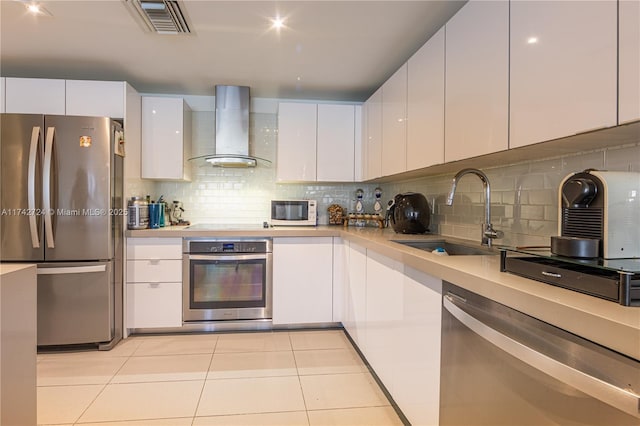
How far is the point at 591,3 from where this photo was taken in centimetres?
98

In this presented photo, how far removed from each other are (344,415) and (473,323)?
108cm

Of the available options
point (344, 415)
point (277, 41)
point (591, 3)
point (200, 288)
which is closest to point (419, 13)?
point (277, 41)

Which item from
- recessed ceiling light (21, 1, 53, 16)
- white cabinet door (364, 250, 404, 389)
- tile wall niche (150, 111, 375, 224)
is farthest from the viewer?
tile wall niche (150, 111, 375, 224)

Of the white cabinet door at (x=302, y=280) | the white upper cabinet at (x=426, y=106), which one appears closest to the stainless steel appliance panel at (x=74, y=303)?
the white cabinet door at (x=302, y=280)

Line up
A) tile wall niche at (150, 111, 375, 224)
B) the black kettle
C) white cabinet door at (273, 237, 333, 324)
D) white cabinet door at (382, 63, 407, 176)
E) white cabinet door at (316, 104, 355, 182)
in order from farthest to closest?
tile wall niche at (150, 111, 375, 224)
white cabinet door at (316, 104, 355, 182)
white cabinet door at (273, 237, 333, 324)
the black kettle
white cabinet door at (382, 63, 407, 176)

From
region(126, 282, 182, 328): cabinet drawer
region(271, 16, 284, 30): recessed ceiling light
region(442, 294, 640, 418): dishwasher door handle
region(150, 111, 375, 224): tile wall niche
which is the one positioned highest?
region(271, 16, 284, 30): recessed ceiling light

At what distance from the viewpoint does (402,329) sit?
1666mm

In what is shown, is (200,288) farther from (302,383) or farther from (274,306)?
(302,383)

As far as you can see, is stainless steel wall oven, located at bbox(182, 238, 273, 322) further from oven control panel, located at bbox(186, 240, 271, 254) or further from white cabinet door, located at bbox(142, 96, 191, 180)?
white cabinet door, located at bbox(142, 96, 191, 180)

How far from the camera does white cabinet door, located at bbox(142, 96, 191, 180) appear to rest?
10.1 ft

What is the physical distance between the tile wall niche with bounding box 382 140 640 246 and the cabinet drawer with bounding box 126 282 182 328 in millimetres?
2192

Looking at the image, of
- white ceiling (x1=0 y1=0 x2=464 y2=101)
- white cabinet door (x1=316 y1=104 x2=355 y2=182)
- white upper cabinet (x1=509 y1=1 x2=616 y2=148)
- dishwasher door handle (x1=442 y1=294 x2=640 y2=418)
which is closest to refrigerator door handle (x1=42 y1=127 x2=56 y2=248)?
white ceiling (x1=0 y1=0 x2=464 y2=101)

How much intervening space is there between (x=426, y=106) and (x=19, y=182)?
2793 mm

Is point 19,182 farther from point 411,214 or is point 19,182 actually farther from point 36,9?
point 411,214
